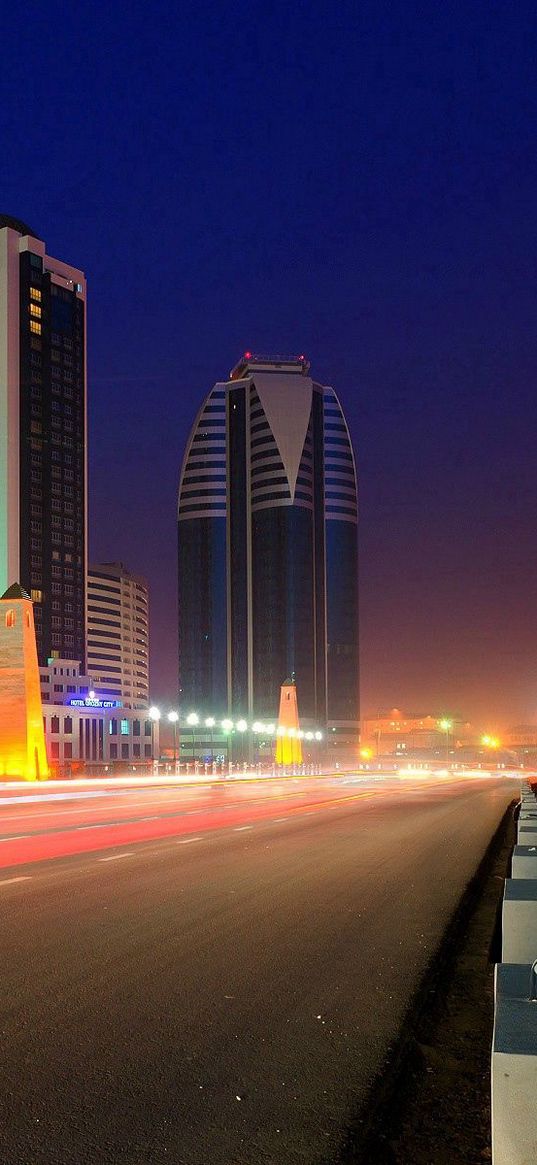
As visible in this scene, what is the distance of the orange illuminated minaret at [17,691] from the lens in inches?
2015

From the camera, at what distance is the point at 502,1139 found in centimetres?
338

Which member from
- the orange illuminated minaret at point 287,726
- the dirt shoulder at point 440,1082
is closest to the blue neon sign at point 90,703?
the orange illuminated minaret at point 287,726

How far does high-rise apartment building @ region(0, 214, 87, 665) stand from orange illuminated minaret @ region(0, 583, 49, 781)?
10158 centimetres

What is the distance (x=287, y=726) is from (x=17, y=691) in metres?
69.3

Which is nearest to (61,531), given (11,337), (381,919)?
(11,337)

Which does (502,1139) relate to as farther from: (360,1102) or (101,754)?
(101,754)

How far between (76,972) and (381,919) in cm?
386

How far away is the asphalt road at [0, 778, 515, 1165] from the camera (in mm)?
4625

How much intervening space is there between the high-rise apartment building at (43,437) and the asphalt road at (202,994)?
14122 cm

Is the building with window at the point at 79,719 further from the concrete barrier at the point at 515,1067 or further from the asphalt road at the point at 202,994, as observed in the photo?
the concrete barrier at the point at 515,1067

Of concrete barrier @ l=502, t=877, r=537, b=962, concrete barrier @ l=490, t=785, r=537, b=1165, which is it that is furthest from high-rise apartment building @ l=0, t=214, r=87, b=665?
concrete barrier @ l=490, t=785, r=537, b=1165

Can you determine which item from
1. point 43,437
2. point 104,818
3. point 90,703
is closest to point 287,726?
point 90,703

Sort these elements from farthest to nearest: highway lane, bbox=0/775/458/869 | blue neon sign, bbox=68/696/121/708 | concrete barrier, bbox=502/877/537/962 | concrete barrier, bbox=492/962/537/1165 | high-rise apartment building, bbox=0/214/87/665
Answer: blue neon sign, bbox=68/696/121/708 → high-rise apartment building, bbox=0/214/87/665 → highway lane, bbox=0/775/458/869 → concrete barrier, bbox=502/877/537/962 → concrete barrier, bbox=492/962/537/1165

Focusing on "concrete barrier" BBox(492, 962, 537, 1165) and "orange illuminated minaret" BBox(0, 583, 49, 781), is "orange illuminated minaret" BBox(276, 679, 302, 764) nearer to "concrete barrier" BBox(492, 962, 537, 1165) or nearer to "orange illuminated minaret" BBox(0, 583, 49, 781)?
"orange illuminated minaret" BBox(0, 583, 49, 781)
